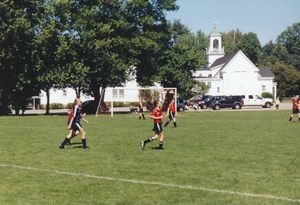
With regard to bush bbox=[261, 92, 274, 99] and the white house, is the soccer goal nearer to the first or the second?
the white house

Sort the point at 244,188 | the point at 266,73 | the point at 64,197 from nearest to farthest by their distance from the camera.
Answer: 1. the point at 64,197
2. the point at 244,188
3. the point at 266,73

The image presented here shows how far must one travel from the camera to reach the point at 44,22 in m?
41.0

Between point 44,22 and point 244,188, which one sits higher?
point 44,22

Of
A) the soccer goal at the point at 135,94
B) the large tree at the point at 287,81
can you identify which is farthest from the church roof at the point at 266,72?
the soccer goal at the point at 135,94

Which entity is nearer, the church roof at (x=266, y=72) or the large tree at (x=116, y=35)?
the large tree at (x=116, y=35)

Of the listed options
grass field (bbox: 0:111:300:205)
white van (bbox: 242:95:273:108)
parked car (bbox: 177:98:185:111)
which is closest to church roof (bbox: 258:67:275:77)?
white van (bbox: 242:95:273:108)

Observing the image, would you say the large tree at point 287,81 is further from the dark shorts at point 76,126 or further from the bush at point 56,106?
the dark shorts at point 76,126

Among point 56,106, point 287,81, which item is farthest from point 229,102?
point 287,81

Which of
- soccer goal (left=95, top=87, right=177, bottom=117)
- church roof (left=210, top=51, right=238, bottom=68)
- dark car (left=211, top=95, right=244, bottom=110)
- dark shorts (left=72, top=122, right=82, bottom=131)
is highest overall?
church roof (left=210, top=51, right=238, bottom=68)

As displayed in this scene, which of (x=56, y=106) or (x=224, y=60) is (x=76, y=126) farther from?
(x=224, y=60)

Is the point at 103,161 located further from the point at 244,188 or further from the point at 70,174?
the point at 244,188

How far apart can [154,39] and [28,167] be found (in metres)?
38.4

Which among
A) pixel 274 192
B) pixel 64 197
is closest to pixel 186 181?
pixel 274 192

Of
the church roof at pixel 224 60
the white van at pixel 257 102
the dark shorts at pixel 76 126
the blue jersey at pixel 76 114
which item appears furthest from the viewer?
the church roof at pixel 224 60
